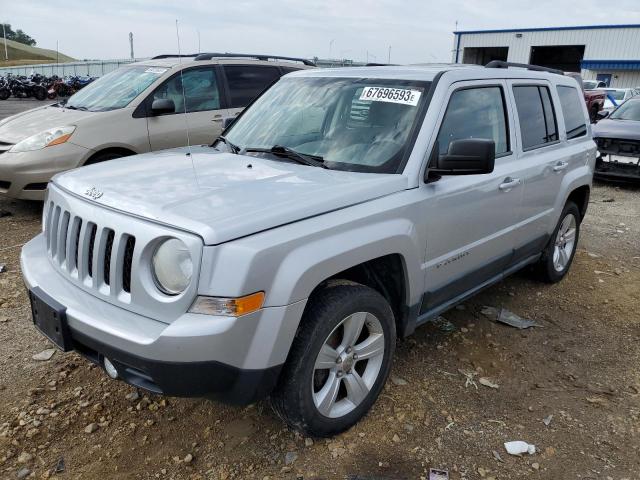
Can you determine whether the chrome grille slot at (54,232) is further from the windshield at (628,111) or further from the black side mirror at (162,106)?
the windshield at (628,111)

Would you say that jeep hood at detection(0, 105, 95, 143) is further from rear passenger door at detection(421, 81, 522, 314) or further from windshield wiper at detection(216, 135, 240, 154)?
rear passenger door at detection(421, 81, 522, 314)

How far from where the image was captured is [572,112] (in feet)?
15.6

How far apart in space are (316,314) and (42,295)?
131 cm

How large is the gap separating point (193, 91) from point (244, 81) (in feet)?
2.51

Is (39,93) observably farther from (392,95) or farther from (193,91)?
(392,95)

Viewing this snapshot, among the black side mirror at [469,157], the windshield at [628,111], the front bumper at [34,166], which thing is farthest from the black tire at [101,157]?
the windshield at [628,111]

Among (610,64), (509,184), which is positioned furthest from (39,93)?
(610,64)

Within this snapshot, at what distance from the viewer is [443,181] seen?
312cm

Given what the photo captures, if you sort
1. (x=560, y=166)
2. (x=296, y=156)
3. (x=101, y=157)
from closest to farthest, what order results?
(x=296, y=156)
(x=560, y=166)
(x=101, y=157)

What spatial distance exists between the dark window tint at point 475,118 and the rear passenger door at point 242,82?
4.10 meters


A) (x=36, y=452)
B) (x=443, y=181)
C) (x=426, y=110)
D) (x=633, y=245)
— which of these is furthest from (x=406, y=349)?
(x=633, y=245)

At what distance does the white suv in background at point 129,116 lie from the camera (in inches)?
234

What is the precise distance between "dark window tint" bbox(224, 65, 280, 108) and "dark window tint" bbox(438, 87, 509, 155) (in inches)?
161

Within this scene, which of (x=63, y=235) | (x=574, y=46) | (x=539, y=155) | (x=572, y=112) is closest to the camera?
(x=63, y=235)
